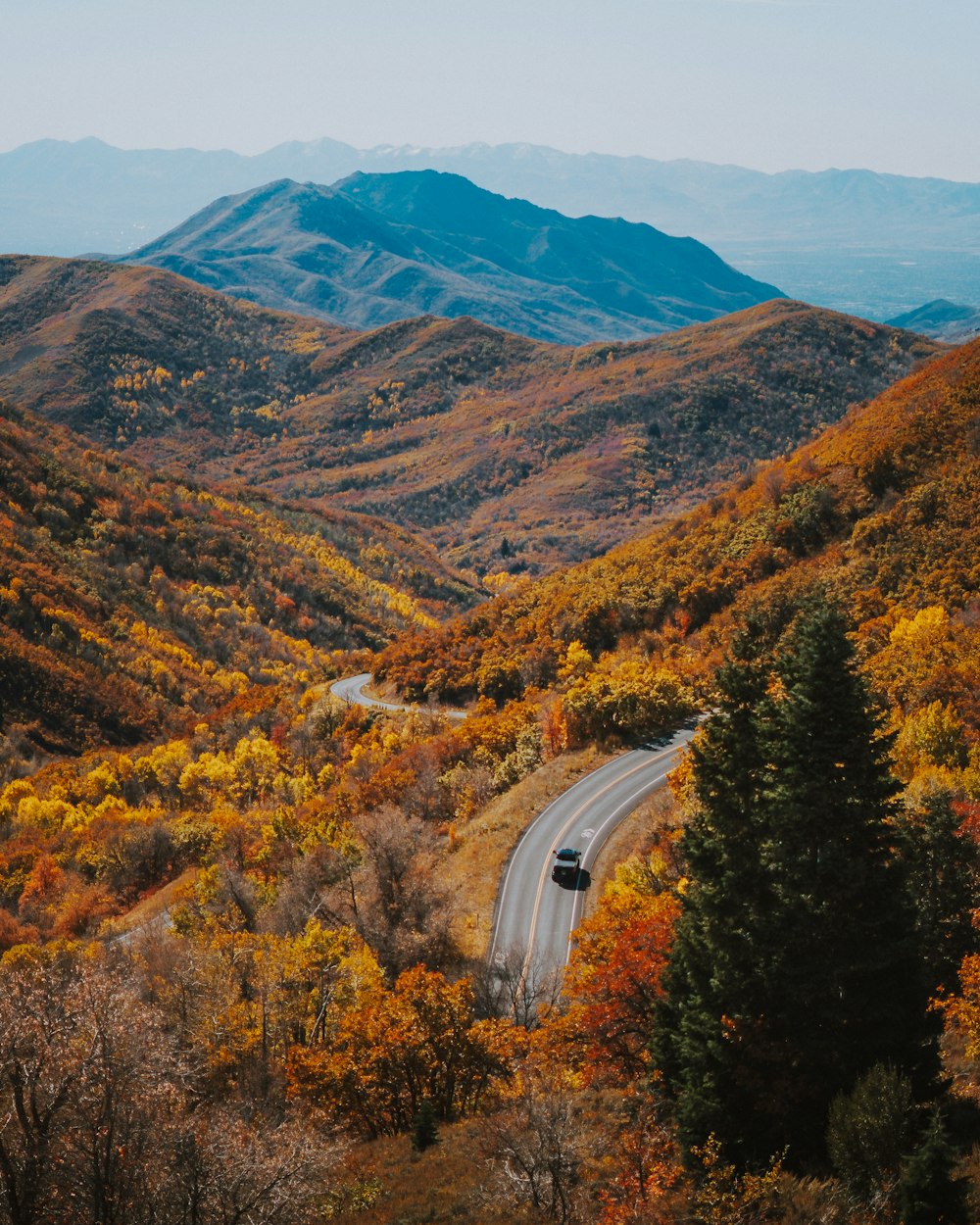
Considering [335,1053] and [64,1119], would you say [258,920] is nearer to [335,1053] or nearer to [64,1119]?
[335,1053]

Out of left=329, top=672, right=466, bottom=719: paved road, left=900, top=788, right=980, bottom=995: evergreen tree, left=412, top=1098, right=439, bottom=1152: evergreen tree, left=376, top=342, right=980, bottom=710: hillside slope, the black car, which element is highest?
left=376, top=342, right=980, bottom=710: hillside slope

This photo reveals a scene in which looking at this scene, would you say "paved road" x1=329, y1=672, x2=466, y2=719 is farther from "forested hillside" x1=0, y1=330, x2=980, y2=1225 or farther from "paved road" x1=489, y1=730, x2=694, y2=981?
"paved road" x1=489, y1=730, x2=694, y2=981

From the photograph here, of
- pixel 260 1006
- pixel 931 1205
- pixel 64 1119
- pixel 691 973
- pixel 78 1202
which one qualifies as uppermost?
pixel 691 973

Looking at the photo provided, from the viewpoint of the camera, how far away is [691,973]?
18562mm

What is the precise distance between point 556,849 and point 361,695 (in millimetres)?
43155

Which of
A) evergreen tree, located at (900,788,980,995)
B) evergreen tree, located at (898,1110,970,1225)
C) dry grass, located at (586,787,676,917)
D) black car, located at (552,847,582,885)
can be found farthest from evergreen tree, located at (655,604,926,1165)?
black car, located at (552,847,582,885)

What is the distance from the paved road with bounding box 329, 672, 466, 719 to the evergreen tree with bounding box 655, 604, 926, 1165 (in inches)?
1801

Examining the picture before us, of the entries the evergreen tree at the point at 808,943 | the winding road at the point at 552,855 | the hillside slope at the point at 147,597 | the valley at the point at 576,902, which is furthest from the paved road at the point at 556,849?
the hillside slope at the point at 147,597

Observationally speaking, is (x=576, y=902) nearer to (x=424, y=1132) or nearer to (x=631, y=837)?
(x=631, y=837)

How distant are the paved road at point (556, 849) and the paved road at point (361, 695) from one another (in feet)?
72.6

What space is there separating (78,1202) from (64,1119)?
A: 5.09ft

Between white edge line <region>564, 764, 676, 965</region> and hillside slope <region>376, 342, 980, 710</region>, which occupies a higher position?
hillside slope <region>376, 342, 980, 710</region>

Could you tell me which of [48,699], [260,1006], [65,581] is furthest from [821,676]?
[65,581]

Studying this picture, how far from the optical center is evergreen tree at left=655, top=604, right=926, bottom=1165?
55.6 feet
